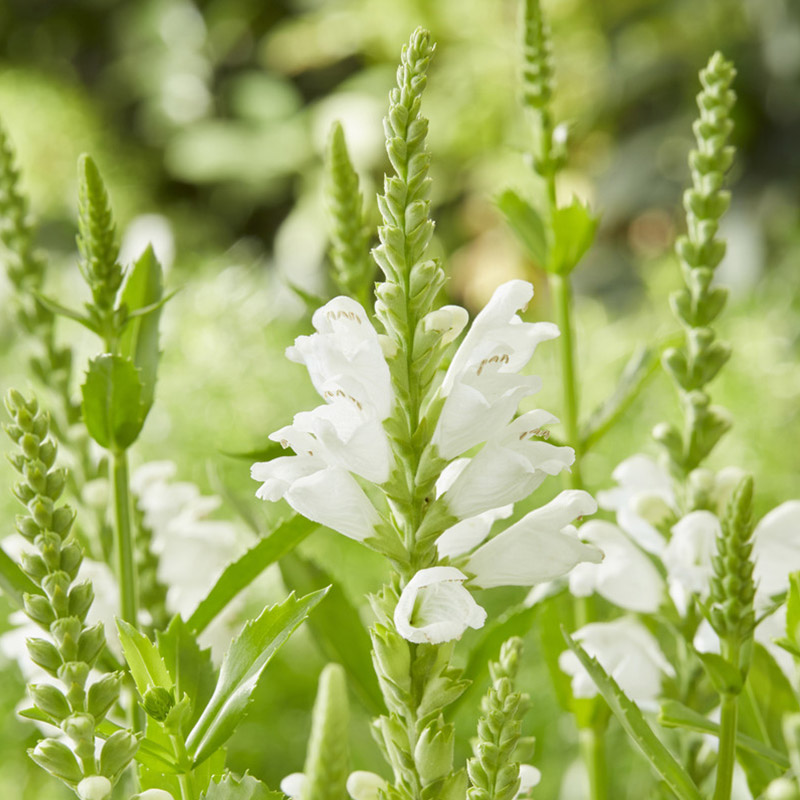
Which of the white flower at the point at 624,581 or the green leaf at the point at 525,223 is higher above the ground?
the green leaf at the point at 525,223

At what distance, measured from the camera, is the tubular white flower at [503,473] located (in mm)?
213

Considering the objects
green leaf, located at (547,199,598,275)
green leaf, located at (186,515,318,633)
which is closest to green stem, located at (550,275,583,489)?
green leaf, located at (547,199,598,275)

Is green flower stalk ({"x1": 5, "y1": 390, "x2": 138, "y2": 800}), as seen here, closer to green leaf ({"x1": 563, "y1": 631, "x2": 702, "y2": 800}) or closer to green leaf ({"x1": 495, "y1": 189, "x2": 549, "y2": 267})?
green leaf ({"x1": 563, "y1": 631, "x2": 702, "y2": 800})

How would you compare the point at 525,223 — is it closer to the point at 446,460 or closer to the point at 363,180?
the point at 446,460

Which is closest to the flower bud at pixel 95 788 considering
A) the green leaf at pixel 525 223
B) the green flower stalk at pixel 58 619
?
the green flower stalk at pixel 58 619

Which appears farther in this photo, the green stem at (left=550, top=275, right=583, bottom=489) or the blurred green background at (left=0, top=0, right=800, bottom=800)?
the blurred green background at (left=0, top=0, right=800, bottom=800)

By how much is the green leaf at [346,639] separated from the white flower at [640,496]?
9cm

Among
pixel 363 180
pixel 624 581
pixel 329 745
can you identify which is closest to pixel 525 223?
pixel 624 581

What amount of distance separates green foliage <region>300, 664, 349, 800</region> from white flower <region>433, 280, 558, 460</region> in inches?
2.5

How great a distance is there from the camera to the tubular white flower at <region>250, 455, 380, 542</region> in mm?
216

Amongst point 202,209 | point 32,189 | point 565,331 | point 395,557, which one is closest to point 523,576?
point 395,557

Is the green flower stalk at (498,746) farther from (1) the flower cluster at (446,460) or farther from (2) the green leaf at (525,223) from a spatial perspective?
(2) the green leaf at (525,223)

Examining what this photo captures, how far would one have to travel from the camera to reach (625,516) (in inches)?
13.0

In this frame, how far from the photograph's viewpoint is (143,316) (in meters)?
0.30
